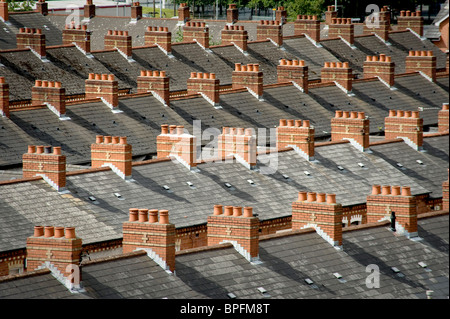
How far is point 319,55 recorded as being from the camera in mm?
92500

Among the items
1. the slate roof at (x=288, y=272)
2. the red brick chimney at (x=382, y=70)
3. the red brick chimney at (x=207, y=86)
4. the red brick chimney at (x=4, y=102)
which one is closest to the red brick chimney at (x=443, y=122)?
the red brick chimney at (x=207, y=86)

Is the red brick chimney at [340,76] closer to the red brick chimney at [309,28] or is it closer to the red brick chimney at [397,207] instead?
the red brick chimney at [309,28]

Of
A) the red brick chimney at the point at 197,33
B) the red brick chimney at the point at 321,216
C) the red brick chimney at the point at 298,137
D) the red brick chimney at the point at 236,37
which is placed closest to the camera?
the red brick chimney at the point at 321,216

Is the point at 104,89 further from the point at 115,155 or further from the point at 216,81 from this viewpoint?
the point at 115,155

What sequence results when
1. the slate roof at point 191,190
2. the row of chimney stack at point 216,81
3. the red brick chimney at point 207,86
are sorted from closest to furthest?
the slate roof at point 191,190
the row of chimney stack at point 216,81
the red brick chimney at point 207,86

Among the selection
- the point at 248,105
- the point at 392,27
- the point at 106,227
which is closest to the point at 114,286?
the point at 106,227

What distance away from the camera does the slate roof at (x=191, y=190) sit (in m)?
51.4

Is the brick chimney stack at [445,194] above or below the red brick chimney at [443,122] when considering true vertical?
below

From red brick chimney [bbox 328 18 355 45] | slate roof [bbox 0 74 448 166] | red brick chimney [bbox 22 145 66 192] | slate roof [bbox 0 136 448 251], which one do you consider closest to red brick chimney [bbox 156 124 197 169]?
slate roof [bbox 0 136 448 251]

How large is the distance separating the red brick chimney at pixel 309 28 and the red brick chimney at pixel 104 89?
2477 centimetres

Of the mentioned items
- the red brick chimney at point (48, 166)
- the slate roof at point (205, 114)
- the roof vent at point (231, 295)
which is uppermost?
the red brick chimney at point (48, 166)

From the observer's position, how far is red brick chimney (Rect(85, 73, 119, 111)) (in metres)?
70.8

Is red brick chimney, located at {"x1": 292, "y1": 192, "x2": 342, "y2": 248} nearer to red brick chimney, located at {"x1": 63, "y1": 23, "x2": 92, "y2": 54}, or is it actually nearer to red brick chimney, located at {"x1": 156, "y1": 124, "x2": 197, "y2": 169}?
red brick chimney, located at {"x1": 156, "y1": 124, "x2": 197, "y2": 169}

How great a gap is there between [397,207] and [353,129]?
14.7 metres
